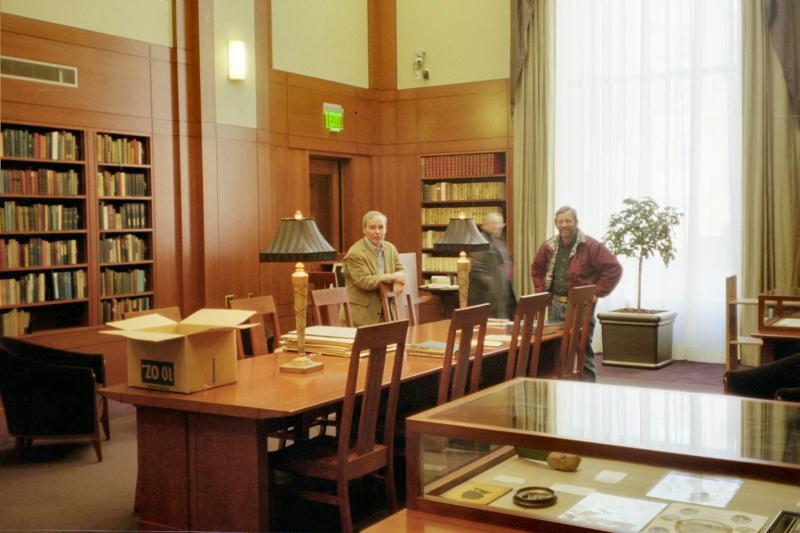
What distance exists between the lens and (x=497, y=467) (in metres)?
2.20

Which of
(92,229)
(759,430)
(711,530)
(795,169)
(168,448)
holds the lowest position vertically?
(168,448)

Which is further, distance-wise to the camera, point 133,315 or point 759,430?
point 133,315

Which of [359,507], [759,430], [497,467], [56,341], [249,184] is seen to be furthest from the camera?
[249,184]

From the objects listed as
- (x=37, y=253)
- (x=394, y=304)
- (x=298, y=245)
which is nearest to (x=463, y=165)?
(x=394, y=304)

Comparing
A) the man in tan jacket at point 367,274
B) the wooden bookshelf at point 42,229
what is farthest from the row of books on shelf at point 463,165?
the wooden bookshelf at point 42,229

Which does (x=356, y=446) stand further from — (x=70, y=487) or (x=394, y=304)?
(x=394, y=304)

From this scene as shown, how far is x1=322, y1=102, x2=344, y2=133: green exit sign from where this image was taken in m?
9.92

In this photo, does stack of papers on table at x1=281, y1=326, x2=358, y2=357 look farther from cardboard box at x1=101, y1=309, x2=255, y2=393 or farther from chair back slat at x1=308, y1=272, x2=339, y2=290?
chair back slat at x1=308, y1=272, x2=339, y2=290

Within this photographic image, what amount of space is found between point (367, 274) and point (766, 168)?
4716mm

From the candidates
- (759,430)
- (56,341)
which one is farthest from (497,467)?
(56,341)

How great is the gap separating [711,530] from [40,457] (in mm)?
4794

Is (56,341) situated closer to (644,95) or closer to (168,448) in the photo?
(168,448)

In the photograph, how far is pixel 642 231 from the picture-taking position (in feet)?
28.6

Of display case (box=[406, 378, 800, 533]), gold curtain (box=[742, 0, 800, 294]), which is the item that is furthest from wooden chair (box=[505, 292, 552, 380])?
gold curtain (box=[742, 0, 800, 294])
